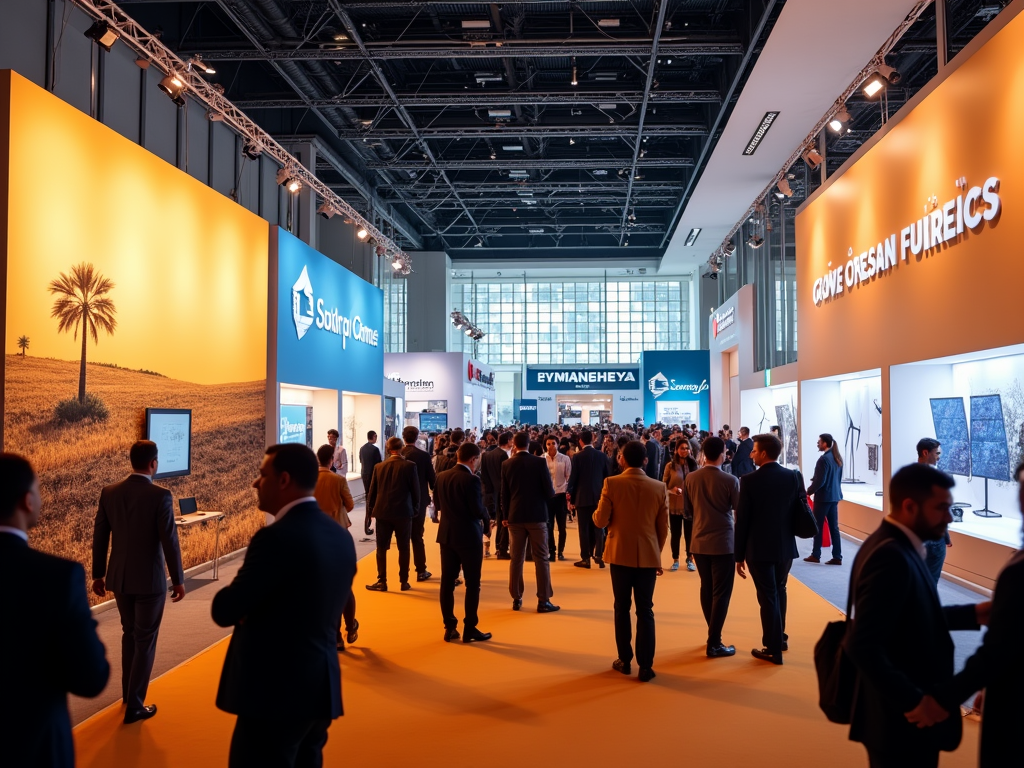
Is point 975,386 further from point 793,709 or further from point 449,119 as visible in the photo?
point 449,119

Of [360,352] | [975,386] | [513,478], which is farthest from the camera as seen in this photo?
[360,352]

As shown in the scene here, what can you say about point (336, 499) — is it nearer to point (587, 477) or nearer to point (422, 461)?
point (422, 461)

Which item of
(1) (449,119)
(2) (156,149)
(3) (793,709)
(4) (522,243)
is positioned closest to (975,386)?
(3) (793,709)

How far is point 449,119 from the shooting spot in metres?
16.7

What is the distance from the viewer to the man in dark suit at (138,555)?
4.21 m

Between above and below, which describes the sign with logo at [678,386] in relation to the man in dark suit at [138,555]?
above

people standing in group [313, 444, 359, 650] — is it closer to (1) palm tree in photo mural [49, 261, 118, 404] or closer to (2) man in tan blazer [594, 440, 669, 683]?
(2) man in tan blazer [594, 440, 669, 683]

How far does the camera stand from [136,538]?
422 centimetres

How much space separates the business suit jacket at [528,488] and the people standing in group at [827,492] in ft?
11.9

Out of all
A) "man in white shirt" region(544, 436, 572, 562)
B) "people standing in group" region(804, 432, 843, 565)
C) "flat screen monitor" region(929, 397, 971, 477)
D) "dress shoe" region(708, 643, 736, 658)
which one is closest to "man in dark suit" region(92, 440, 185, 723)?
"dress shoe" region(708, 643, 736, 658)

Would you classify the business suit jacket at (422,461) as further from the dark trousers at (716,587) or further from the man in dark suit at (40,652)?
the man in dark suit at (40,652)

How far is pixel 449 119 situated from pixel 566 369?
13.1m

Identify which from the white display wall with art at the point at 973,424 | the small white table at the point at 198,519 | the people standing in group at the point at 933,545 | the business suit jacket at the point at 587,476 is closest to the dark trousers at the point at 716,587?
the people standing in group at the point at 933,545

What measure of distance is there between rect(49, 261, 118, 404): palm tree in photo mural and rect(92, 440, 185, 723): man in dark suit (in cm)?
269
